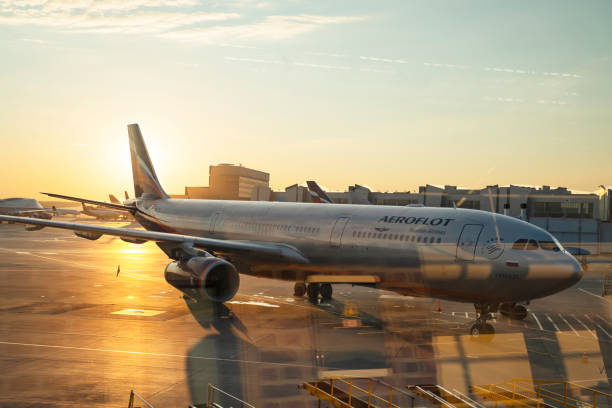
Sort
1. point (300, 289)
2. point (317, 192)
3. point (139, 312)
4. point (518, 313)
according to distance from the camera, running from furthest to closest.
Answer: point (317, 192)
point (300, 289)
point (139, 312)
point (518, 313)

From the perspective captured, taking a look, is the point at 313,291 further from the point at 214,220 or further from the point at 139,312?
the point at 139,312

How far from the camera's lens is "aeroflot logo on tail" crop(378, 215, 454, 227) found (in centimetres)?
1883

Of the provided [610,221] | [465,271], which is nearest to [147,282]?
[465,271]

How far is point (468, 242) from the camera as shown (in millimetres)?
17656

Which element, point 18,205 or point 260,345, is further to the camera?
point 18,205

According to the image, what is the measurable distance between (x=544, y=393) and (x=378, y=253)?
316 inches

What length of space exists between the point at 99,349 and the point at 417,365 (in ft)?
29.5

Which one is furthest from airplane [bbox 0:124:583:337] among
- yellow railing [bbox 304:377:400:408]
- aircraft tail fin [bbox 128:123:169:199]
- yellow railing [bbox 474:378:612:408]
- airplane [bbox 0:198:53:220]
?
airplane [bbox 0:198:53:220]

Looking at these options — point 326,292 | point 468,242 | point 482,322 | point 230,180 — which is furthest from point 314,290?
point 230,180

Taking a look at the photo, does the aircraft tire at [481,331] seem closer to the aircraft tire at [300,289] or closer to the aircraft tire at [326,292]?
the aircraft tire at [326,292]

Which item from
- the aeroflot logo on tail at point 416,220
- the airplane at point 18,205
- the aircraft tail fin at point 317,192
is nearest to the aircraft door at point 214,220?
the aeroflot logo on tail at point 416,220

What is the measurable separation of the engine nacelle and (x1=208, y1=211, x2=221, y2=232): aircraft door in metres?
6.82

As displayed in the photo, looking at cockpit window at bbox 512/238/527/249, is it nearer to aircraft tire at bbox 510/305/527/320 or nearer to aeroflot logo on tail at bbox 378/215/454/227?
aeroflot logo on tail at bbox 378/215/454/227

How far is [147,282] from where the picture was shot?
104ft
